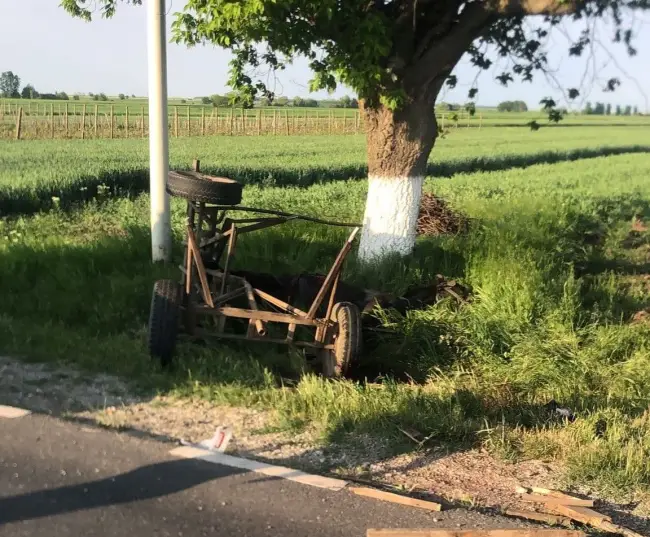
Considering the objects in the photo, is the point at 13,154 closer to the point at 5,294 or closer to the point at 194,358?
the point at 5,294

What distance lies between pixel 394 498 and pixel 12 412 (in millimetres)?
2540

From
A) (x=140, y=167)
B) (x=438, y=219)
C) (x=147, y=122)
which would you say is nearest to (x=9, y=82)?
(x=147, y=122)

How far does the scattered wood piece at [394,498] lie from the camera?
11.7 feet

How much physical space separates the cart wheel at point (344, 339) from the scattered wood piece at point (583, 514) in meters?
2.21

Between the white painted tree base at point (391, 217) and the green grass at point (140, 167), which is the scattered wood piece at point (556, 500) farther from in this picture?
the green grass at point (140, 167)

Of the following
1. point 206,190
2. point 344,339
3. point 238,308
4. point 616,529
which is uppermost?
point 206,190

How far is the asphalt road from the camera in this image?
333cm

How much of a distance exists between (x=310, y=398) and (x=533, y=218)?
24.7 ft

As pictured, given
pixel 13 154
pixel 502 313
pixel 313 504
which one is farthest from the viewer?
pixel 13 154

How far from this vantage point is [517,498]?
3760 mm

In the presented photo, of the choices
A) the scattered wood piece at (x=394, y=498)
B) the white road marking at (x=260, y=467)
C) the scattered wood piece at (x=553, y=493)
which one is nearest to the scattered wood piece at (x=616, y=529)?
the scattered wood piece at (x=553, y=493)

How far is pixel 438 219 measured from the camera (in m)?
11.4

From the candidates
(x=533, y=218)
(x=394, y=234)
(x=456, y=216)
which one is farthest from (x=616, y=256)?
(x=394, y=234)

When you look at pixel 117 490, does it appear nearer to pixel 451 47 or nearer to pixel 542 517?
pixel 542 517
